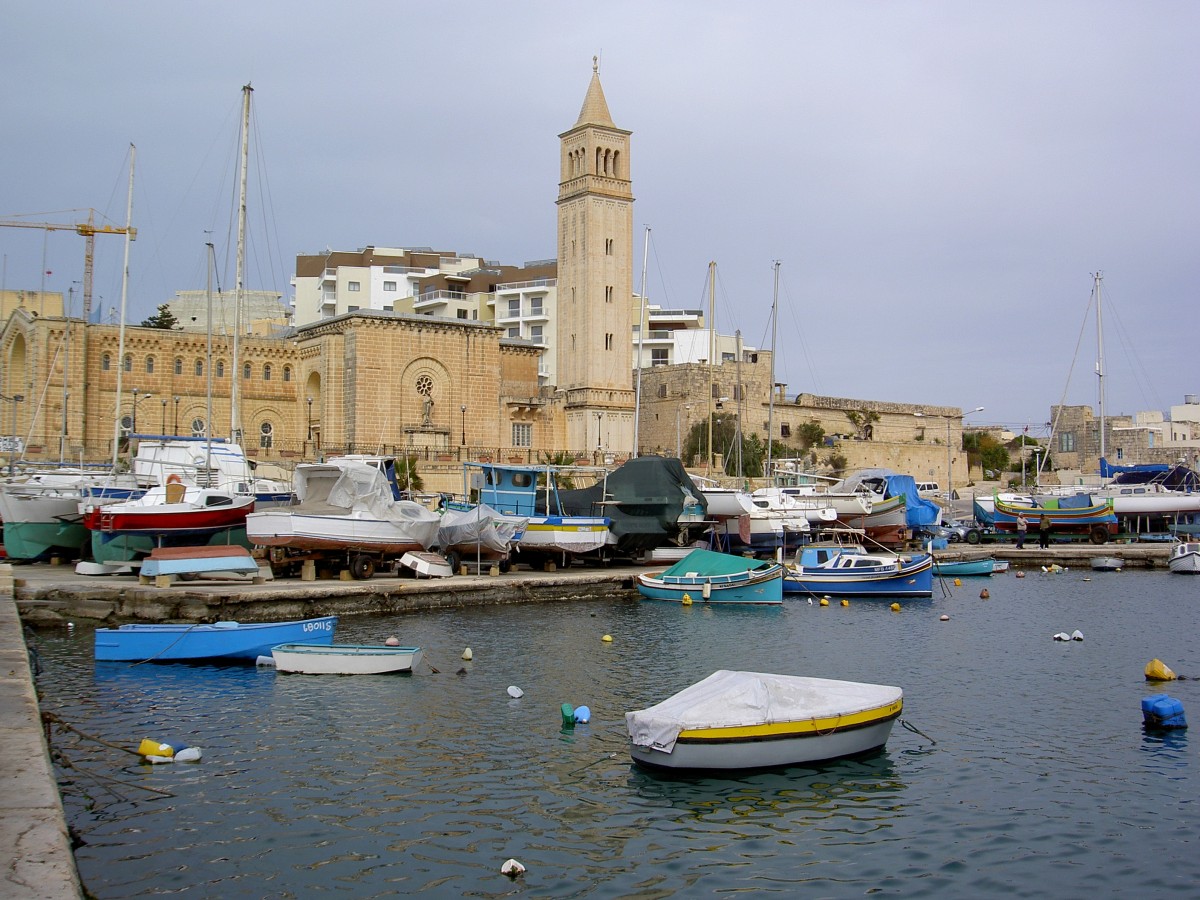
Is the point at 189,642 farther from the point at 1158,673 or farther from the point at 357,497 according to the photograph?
the point at 1158,673

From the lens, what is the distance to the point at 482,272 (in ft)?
270

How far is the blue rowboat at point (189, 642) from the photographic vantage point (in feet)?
58.6

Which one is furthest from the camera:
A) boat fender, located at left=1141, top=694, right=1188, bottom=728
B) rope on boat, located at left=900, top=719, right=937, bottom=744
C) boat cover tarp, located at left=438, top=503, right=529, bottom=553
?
boat cover tarp, located at left=438, top=503, right=529, bottom=553

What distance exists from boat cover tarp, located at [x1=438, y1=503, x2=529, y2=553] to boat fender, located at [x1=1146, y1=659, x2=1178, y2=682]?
15.6m

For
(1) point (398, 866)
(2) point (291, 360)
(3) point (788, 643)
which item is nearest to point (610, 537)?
(3) point (788, 643)

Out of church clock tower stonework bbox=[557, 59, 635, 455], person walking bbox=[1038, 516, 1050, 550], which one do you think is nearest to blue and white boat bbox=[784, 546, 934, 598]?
person walking bbox=[1038, 516, 1050, 550]

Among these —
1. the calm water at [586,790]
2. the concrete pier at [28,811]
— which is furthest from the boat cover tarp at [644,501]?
the concrete pier at [28,811]

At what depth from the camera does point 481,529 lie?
94.0ft

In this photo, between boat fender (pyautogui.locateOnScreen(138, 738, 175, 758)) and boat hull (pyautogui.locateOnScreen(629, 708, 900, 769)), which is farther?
boat fender (pyautogui.locateOnScreen(138, 738, 175, 758))

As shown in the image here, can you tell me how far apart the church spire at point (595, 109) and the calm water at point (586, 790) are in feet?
137

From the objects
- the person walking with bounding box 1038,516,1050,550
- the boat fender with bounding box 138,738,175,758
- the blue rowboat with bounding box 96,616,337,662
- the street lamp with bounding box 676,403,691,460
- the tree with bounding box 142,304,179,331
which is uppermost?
the tree with bounding box 142,304,179,331

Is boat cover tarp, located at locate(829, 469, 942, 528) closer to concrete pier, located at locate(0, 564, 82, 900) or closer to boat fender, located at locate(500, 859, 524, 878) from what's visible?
boat fender, located at locate(500, 859, 524, 878)

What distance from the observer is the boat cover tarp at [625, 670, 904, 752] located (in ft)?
40.8

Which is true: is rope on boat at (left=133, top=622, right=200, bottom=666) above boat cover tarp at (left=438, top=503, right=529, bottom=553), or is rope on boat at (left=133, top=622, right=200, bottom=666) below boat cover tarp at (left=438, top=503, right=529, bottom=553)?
below
